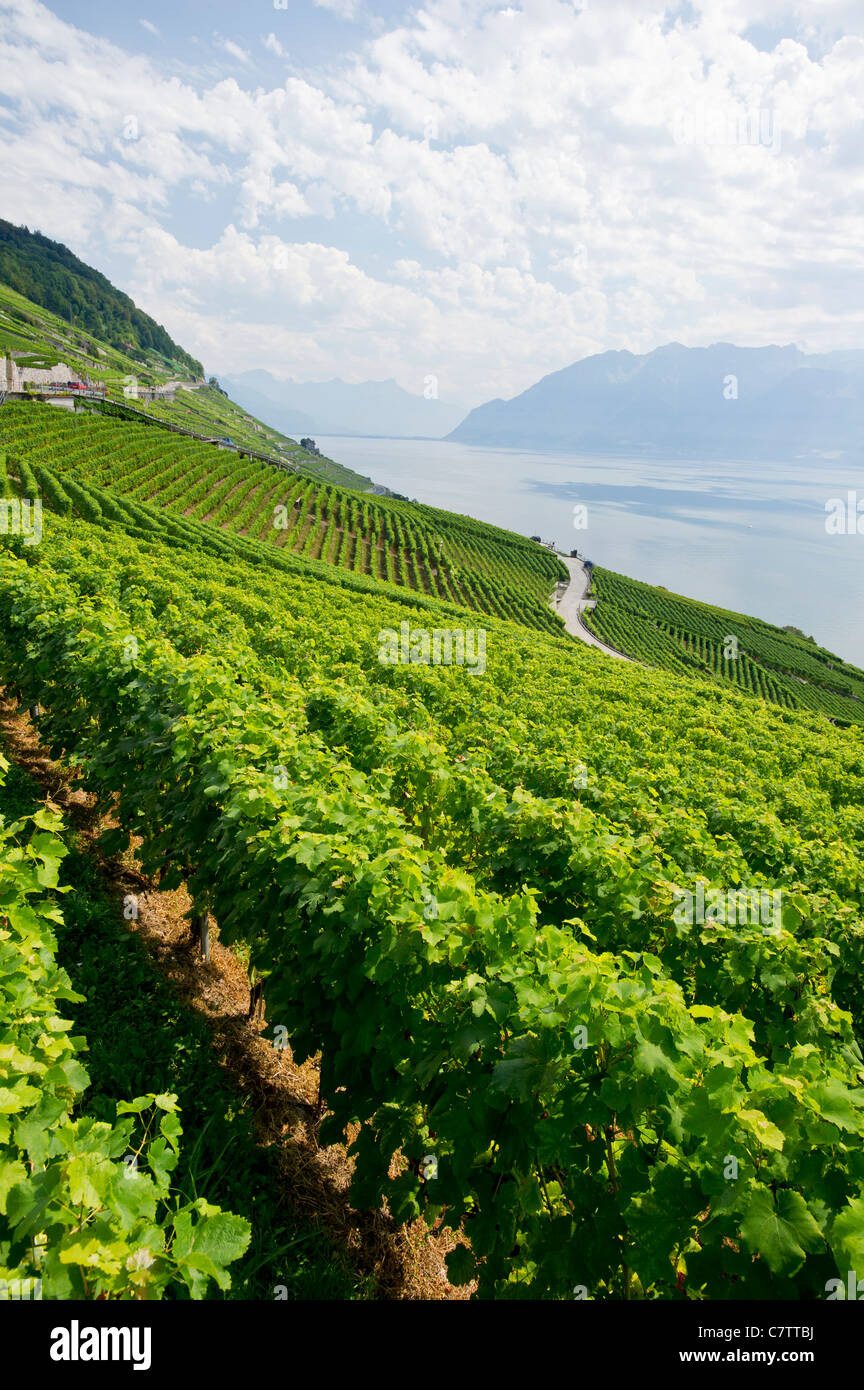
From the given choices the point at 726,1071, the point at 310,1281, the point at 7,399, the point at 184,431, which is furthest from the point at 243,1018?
the point at 184,431

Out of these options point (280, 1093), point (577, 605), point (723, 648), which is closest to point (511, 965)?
point (280, 1093)

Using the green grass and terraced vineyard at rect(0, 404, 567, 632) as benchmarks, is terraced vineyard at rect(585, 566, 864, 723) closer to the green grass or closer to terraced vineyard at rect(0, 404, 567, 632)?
terraced vineyard at rect(0, 404, 567, 632)

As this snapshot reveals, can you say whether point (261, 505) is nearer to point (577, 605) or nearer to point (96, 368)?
point (577, 605)

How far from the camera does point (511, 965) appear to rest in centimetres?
348

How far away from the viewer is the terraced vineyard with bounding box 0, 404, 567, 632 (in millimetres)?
58844

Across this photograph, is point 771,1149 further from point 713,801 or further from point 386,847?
point 713,801

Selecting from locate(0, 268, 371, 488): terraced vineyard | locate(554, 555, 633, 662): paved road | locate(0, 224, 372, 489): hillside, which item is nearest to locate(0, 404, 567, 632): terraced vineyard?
locate(554, 555, 633, 662): paved road

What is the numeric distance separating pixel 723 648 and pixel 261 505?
65.8 m

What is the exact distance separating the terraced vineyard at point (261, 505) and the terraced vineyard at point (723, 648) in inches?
471

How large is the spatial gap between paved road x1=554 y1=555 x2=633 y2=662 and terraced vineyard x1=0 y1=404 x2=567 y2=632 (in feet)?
11.2

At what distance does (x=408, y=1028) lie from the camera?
→ 382 cm

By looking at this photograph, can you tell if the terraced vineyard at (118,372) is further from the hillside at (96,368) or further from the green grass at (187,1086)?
the green grass at (187,1086)

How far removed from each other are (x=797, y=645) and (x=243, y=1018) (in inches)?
4568

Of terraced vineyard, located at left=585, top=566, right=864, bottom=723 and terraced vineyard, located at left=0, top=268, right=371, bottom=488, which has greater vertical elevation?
terraced vineyard, located at left=0, top=268, right=371, bottom=488
